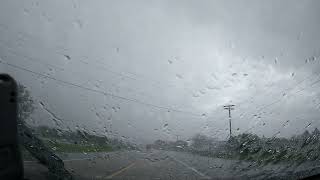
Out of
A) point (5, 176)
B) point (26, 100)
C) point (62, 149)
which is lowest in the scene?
point (5, 176)

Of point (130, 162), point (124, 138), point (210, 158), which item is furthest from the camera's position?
point (210, 158)

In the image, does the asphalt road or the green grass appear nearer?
the green grass

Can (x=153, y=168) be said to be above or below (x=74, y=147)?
below

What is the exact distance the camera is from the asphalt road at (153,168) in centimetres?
753

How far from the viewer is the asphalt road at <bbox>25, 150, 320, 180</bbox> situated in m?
7.53

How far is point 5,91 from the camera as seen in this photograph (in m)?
3.82

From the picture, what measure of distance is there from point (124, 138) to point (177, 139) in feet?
3.76

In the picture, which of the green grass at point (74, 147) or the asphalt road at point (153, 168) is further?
the asphalt road at point (153, 168)

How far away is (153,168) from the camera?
884 centimetres

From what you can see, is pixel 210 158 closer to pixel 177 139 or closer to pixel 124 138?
pixel 177 139

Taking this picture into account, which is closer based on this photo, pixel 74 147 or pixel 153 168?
pixel 74 147

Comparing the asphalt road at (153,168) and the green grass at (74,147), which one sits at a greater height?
the green grass at (74,147)

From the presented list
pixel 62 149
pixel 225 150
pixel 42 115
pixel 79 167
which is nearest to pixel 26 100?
pixel 42 115

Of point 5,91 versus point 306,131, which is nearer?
point 5,91
